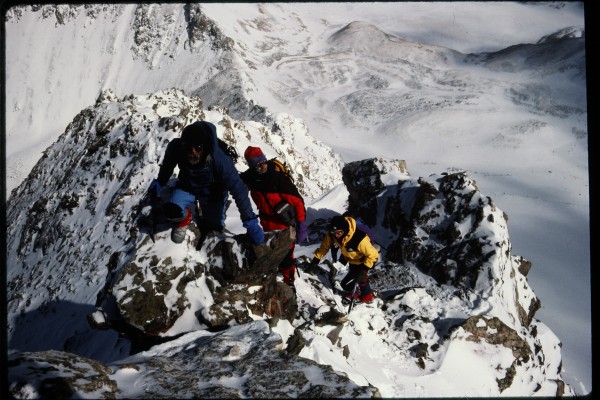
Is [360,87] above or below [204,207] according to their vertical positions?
above

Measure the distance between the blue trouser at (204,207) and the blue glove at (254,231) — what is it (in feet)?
2.08

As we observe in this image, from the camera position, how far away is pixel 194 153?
527 cm

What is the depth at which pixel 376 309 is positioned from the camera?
7797mm

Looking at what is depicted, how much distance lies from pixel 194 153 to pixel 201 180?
23.5 inches

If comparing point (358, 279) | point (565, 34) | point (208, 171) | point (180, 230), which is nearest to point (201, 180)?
point (208, 171)

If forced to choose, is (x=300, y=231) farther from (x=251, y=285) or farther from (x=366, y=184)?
(x=366, y=184)

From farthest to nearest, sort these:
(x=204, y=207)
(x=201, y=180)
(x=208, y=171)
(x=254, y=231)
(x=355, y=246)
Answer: (x=355, y=246)
(x=204, y=207)
(x=254, y=231)
(x=201, y=180)
(x=208, y=171)

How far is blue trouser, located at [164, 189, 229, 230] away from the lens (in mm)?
5832

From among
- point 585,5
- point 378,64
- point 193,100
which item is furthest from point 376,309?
point 378,64

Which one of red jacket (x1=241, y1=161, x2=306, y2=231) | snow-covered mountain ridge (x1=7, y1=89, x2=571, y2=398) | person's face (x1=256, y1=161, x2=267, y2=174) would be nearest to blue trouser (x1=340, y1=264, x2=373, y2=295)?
snow-covered mountain ridge (x1=7, y1=89, x2=571, y2=398)

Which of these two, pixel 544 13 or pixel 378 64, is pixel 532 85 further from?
pixel 544 13

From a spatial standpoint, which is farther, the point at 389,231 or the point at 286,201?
the point at 389,231

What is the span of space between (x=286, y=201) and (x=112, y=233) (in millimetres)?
9897

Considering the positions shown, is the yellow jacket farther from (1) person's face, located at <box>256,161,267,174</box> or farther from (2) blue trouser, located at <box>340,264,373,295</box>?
(1) person's face, located at <box>256,161,267,174</box>
